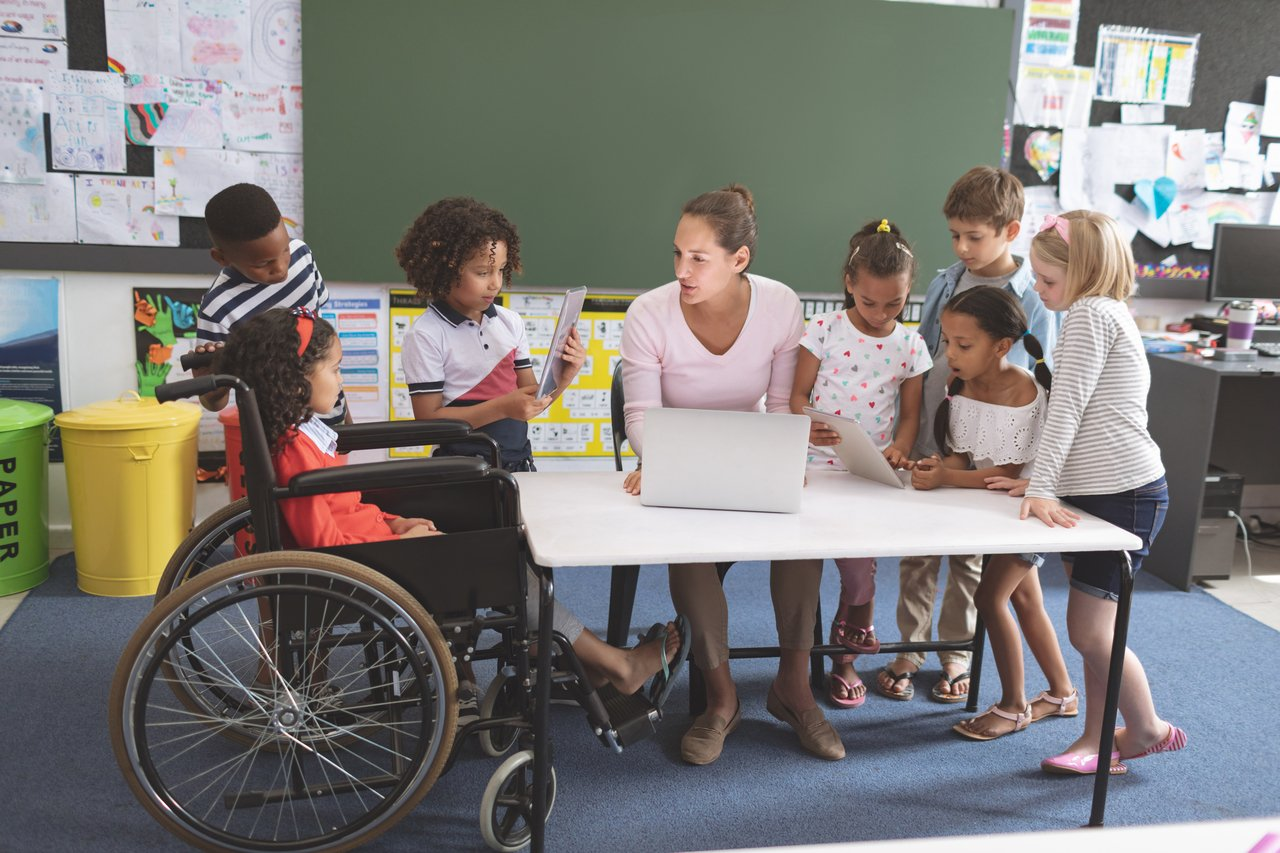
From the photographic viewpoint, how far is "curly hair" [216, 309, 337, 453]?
5.76 ft

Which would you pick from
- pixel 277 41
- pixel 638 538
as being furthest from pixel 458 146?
pixel 638 538

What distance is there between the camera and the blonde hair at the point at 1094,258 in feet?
6.56

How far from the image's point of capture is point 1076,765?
7.09 ft

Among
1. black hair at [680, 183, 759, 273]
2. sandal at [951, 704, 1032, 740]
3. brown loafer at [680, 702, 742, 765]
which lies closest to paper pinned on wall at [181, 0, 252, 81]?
black hair at [680, 183, 759, 273]

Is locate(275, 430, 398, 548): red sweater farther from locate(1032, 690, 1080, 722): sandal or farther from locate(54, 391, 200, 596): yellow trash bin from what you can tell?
locate(1032, 690, 1080, 722): sandal

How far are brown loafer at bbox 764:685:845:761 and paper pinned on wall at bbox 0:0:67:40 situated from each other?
282 cm

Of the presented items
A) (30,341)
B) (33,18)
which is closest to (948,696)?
(30,341)

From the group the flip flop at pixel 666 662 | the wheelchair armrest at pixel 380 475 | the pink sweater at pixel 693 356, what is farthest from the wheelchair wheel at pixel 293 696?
the pink sweater at pixel 693 356

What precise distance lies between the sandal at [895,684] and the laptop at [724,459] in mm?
838

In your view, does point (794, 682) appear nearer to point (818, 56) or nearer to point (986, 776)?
point (986, 776)

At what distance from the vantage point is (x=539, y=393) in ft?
6.89

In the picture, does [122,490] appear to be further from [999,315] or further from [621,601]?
[999,315]

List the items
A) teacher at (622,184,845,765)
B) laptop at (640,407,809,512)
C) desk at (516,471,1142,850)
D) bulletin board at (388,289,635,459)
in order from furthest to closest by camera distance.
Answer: bulletin board at (388,289,635,459) → teacher at (622,184,845,765) → laptop at (640,407,809,512) → desk at (516,471,1142,850)

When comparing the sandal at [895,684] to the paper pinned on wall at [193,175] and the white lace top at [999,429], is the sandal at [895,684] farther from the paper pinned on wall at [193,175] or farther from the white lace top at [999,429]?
the paper pinned on wall at [193,175]
